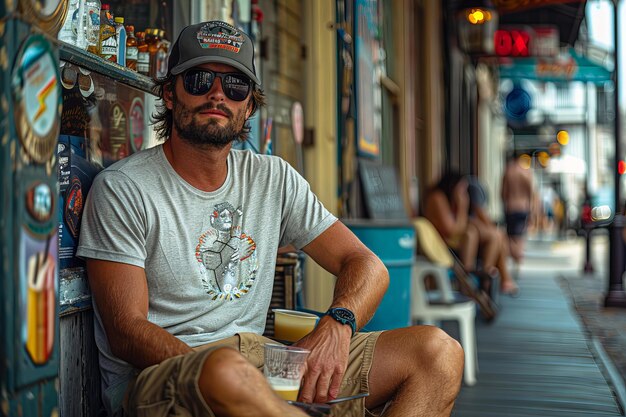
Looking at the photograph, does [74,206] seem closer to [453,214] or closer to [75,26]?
[75,26]

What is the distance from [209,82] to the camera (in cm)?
250

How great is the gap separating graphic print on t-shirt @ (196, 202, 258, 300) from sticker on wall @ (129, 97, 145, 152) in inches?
21.2

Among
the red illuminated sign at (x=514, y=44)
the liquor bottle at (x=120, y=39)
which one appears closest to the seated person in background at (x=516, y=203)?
the red illuminated sign at (x=514, y=44)

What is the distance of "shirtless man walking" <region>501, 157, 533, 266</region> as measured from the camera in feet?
37.8

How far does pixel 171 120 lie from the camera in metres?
2.70

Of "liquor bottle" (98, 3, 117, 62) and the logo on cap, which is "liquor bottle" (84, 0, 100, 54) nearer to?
"liquor bottle" (98, 3, 117, 62)

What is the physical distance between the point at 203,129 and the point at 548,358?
3700mm

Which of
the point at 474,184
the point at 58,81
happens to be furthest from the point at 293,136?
the point at 474,184

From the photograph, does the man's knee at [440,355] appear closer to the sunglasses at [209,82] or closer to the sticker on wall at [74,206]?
the sunglasses at [209,82]

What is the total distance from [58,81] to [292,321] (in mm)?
1132

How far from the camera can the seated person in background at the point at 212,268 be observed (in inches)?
89.6

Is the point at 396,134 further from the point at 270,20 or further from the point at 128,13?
the point at 128,13

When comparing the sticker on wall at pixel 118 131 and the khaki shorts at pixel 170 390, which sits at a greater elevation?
the sticker on wall at pixel 118 131

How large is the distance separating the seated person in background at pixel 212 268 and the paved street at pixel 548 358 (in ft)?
5.66
